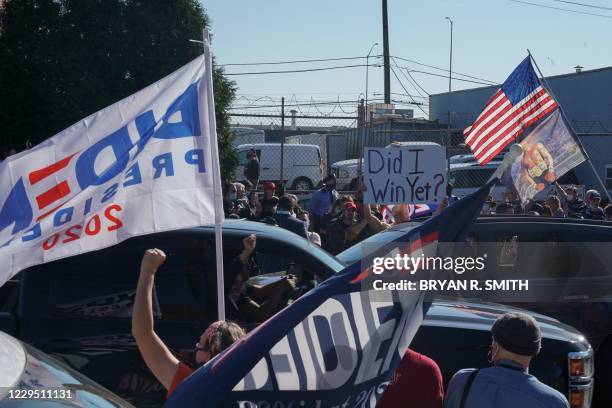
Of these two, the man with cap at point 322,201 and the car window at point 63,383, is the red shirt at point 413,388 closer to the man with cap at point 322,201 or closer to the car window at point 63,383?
the car window at point 63,383

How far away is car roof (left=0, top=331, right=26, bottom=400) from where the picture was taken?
2.73 meters

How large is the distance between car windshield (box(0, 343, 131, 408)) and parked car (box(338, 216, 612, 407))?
4120mm

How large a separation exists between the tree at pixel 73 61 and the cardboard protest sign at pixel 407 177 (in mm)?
7665

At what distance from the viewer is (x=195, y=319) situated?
5.41 meters

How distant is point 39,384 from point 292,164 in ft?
80.3

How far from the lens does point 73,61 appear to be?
1688 cm

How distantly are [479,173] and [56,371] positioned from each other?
68.8ft

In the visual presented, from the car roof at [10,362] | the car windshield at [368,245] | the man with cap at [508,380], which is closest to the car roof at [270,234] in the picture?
the car windshield at [368,245]

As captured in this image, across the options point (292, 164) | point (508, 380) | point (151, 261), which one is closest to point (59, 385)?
point (151, 261)

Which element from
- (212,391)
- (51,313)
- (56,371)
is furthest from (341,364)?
(51,313)

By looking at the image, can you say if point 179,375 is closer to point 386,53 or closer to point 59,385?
point 59,385

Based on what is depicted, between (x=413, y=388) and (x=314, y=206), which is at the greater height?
(x=413, y=388)

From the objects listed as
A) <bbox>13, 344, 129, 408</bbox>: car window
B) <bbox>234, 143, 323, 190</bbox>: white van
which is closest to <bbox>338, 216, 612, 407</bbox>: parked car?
<bbox>13, 344, 129, 408</bbox>: car window

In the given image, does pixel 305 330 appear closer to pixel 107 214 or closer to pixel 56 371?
pixel 56 371
